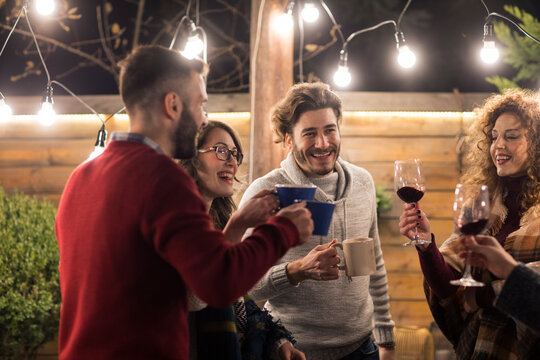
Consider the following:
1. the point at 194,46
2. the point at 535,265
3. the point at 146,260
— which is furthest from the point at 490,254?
the point at 194,46

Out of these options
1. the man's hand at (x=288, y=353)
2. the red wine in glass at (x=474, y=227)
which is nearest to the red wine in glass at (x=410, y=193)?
the red wine in glass at (x=474, y=227)

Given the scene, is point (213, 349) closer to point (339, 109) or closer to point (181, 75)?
point (181, 75)

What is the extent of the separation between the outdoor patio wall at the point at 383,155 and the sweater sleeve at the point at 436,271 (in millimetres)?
2407

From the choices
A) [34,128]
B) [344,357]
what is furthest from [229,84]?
[344,357]

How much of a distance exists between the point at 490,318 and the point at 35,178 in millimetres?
3739

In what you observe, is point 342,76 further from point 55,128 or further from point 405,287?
point 55,128

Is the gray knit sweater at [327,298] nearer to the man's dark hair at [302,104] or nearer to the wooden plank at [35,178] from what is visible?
the man's dark hair at [302,104]

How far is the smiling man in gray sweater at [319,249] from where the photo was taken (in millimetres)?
2330

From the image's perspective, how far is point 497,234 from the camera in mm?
2191

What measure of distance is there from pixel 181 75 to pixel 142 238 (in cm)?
46

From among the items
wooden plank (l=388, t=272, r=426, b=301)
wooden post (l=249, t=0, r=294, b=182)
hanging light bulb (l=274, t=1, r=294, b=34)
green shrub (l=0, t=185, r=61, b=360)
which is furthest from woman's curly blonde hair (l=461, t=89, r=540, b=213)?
green shrub (l=0, t=185, r=61, b=360)

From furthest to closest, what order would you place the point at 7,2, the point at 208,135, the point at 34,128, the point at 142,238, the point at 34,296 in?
the point at 7,2 < the point at 34,128 < the point at 34,296 < the point at 208,135 < the point at 142,238

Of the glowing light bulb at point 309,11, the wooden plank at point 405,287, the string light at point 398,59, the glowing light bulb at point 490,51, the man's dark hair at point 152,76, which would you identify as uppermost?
the glowing light bulb at point 309,11

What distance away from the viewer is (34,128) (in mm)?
4672
